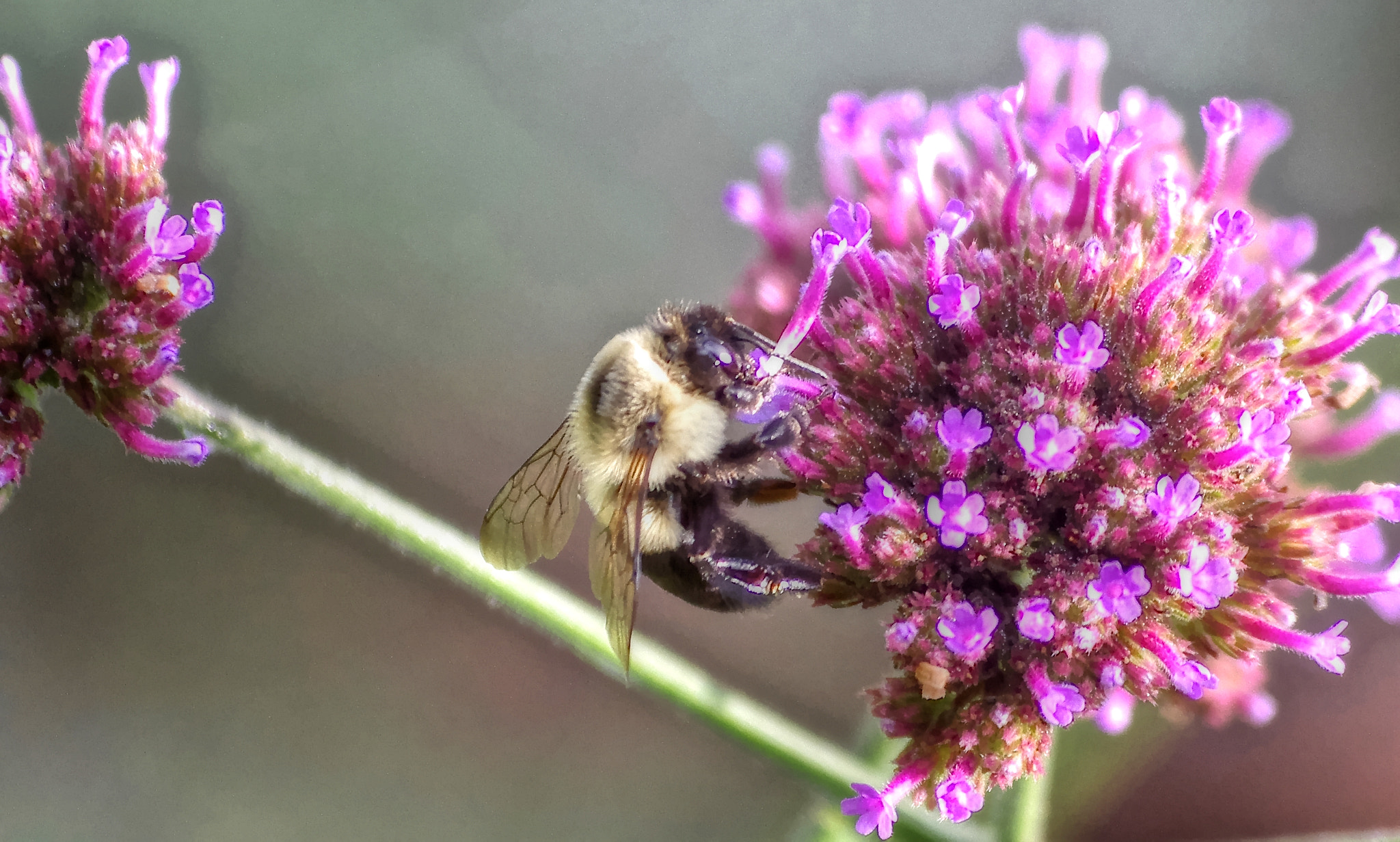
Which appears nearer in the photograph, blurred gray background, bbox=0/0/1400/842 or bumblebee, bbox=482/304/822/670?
bumblebee, bbox=482/304/822/670

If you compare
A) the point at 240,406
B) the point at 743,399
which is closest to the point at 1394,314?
the point at 743,399

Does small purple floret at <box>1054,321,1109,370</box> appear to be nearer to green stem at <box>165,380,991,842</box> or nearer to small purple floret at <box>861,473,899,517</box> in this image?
small purple floret at <box>861,473,899,517</box>

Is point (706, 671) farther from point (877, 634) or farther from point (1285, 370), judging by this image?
point (1285, 370)

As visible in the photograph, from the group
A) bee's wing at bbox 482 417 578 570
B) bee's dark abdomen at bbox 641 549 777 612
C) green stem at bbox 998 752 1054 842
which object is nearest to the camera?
bee's dark abdomen at bbox 641 549 777 612

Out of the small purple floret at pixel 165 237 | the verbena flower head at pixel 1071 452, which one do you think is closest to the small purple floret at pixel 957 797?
the verbena flower head at pixel 1071 452

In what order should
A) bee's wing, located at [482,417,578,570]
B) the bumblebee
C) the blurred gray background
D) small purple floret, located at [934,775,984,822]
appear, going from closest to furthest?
small purple floret, located at [934,775,984,822], the bumblebee, bee's wing, located at [482,417,578,570], the blurred gray background

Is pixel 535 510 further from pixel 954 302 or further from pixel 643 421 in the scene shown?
pixel 954 302

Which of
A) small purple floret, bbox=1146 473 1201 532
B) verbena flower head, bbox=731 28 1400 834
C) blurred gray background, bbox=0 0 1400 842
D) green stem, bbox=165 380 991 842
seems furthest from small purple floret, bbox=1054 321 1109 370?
blurred gray background, bbox=0 0 1400 842
